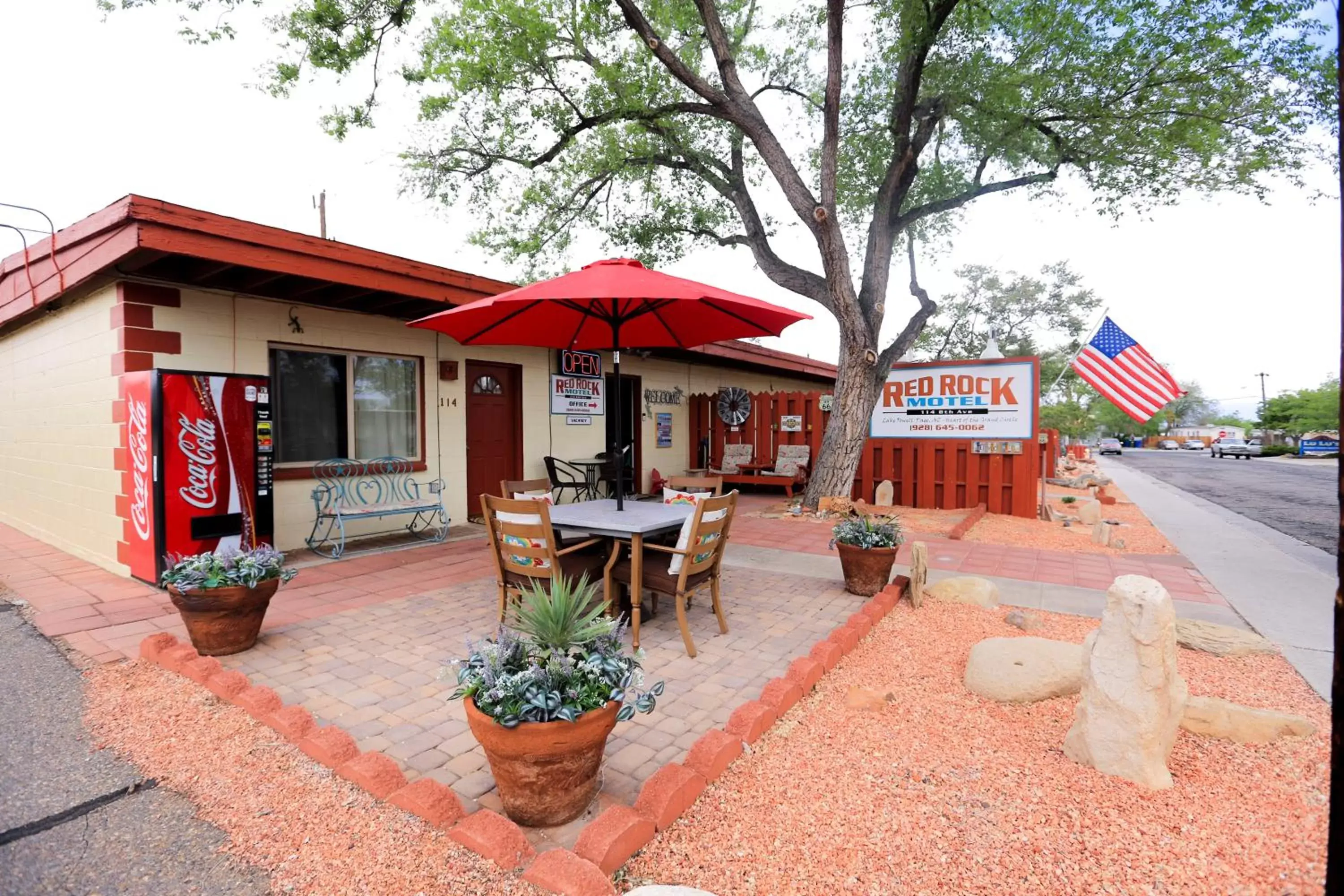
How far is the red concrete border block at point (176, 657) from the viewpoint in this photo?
Answer: 3057 mm

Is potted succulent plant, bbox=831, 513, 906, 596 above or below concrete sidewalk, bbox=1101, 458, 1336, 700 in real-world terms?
above

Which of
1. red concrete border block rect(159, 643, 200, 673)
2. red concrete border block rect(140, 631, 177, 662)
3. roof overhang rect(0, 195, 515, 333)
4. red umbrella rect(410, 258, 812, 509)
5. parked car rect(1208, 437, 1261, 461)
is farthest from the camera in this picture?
parked car rect(1208, 437, 1261, 461)

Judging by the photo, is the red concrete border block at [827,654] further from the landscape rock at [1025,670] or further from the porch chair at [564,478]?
the porch chair at [564,478]

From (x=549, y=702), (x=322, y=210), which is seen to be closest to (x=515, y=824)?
(x=549, y=702)

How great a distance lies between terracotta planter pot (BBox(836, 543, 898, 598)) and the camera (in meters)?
4.38

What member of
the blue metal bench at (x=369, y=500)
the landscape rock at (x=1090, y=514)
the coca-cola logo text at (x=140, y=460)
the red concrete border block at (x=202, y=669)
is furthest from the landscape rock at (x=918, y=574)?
the coca-cola logo text at (x=140, y=460)

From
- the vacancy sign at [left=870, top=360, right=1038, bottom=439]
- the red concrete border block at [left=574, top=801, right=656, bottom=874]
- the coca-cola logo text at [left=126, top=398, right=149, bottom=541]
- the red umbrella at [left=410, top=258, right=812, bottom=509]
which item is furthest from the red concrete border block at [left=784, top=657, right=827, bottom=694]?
the vacancy sign at [left=870, top=360, right=1038, bottom=439]

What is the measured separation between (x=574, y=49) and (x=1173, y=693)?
9.56 m

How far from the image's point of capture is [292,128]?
8.50m

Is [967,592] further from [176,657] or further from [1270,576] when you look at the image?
[176,657]

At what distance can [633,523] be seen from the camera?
146 inches

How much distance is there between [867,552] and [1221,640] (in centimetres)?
197

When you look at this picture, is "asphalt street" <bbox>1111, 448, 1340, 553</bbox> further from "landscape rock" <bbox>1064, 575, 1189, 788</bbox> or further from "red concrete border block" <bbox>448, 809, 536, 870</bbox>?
A: "red concrete border block" <bbox>448, 809, 536, 870</bbox>

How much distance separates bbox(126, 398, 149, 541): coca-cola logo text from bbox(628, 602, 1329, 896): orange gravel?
4.80m
